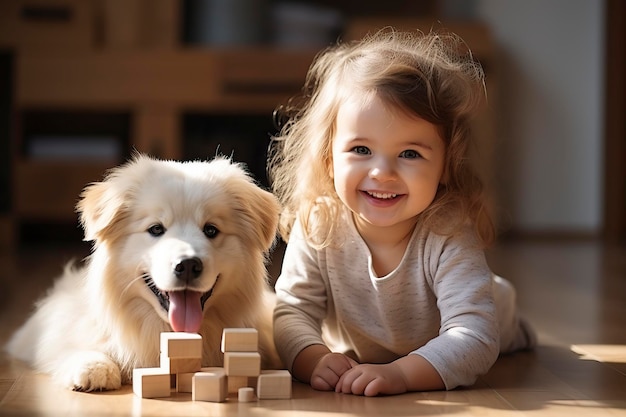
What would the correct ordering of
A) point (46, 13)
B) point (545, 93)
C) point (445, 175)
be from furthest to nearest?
point (545, 93) → point (46, 13) → point (445, 175)

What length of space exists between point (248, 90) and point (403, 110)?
295cm

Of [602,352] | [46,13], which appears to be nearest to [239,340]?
[602,352]

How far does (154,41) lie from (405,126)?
10.3ft

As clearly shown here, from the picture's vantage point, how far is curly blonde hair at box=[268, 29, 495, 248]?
156 centimetres

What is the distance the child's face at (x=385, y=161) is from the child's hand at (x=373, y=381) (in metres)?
0.26

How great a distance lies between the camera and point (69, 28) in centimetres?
434

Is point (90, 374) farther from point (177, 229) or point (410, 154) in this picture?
point (410, 154)

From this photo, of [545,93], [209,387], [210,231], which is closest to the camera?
[209,387]

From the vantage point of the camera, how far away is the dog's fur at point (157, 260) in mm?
1450

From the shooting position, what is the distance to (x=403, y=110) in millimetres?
1536

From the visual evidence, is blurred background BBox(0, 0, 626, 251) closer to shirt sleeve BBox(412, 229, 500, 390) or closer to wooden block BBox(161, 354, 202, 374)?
shirt sleeve BBox(412, 229, 500, 390)

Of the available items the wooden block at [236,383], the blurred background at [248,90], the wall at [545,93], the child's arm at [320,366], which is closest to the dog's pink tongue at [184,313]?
the wooden block at [236,383]

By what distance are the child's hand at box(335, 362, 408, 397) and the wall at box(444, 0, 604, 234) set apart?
367 cm

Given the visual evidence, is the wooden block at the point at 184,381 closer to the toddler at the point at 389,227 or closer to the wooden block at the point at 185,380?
the wooden block at the point at 185,380
